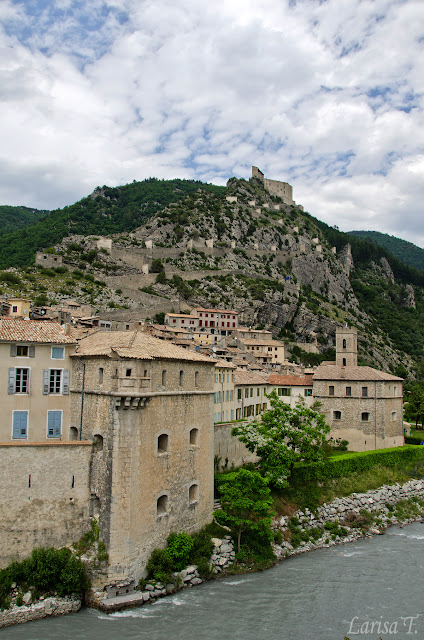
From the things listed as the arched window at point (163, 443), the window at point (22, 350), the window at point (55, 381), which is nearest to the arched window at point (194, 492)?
the arched window at point (163, 443)

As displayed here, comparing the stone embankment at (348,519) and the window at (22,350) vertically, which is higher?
the window at (22,350)

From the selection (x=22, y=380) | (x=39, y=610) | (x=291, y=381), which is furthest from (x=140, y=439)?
(x=291, y=381)

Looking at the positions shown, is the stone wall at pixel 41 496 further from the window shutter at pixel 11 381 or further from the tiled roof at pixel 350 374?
the tiled roof at pixel 350 374

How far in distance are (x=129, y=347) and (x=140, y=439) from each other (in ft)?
13.7

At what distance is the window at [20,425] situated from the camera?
24031 millimetres

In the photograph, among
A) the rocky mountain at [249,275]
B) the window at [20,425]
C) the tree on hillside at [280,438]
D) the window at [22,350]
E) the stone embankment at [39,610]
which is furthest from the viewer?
the rocky mountain at [249,275]

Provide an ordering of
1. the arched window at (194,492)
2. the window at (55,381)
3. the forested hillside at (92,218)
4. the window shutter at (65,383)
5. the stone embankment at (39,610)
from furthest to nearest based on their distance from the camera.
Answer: the forested hillside at (92,218), the arched window at (194,492), the window shutter at (65,383), the window at (55,381), the stone embankment at (39,610)

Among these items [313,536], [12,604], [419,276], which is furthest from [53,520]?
[419,276]

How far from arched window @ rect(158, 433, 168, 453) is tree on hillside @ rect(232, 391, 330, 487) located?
369 inches

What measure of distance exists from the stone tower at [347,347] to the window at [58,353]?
3485 cm

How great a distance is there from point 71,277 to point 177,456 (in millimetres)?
76218

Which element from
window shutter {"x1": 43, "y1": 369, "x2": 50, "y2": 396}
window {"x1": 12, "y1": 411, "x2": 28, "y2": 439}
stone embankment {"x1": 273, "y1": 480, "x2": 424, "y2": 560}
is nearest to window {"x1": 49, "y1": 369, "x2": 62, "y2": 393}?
window shutter {"x1": 43, "y1": 369, "x2": 50, "y2": 396}

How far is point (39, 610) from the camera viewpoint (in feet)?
67.7

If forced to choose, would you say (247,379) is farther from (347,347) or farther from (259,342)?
(259,342)
